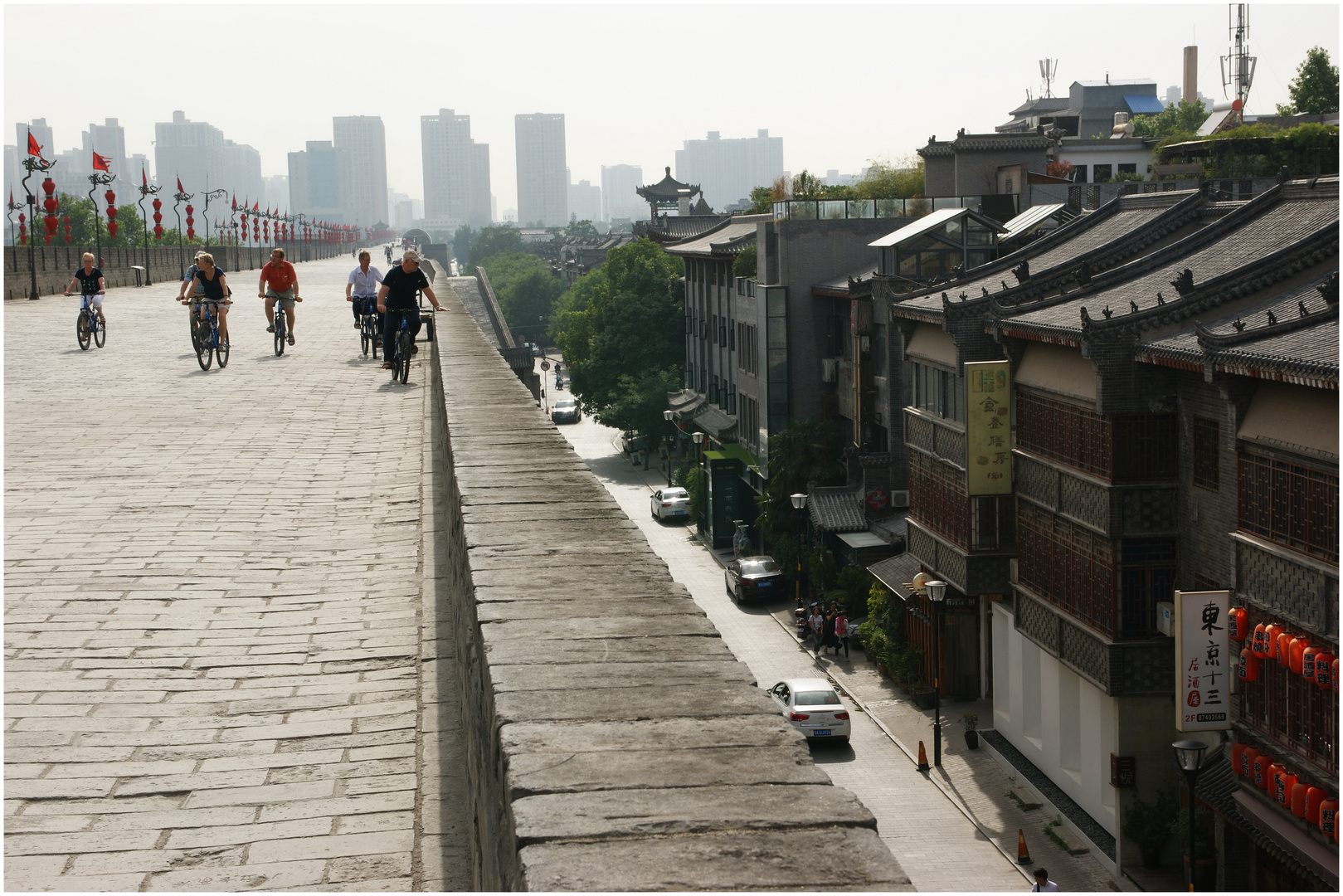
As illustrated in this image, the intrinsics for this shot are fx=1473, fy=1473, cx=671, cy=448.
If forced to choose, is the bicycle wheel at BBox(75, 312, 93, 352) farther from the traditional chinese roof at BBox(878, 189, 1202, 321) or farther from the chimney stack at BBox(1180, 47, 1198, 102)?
the chimney stack at BBox(1180, 47, 1198, 102)

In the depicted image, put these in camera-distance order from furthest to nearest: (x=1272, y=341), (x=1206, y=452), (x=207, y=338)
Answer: (x=1206, y=452)
(x=207, y=338)
(x=1272, y=341)

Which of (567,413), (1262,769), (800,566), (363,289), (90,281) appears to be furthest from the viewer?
(567,413)

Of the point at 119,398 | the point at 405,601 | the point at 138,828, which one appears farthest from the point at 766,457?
the point at 138,828

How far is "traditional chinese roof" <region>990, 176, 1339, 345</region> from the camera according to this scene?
2045 cm

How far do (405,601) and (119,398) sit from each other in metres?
9.69

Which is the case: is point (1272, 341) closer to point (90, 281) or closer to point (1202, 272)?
point (1202, 272)

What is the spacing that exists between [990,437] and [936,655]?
691 centimetres

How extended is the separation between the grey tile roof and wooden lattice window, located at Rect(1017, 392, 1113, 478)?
1321 centimetres

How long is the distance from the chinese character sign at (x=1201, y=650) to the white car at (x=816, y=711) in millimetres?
9929

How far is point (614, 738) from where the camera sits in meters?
3.65

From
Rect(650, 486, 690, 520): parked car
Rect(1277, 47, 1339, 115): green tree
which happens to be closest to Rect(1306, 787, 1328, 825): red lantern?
Rect(650, 486, 690, 520): parked car

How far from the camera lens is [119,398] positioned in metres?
17.1

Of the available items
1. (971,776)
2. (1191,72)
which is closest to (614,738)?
(971,776)

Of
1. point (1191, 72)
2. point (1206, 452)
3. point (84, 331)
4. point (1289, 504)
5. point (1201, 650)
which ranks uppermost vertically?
point (1191, 72)
